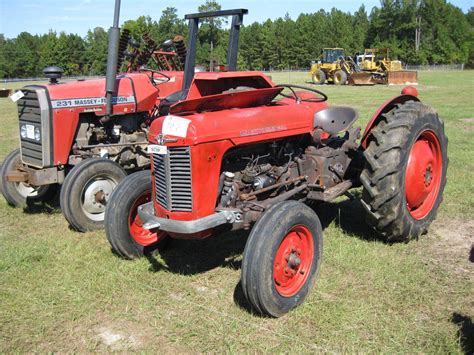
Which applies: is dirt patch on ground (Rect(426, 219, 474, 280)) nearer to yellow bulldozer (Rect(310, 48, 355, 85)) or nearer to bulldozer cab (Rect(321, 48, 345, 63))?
yellow bulldozer (Rect(310, 48, 355, 85))

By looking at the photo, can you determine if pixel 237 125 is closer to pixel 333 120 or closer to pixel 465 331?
pixel 333 120

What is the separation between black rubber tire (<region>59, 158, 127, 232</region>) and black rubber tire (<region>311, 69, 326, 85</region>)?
2599 cm

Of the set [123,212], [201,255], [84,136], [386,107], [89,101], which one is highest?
[386,107]

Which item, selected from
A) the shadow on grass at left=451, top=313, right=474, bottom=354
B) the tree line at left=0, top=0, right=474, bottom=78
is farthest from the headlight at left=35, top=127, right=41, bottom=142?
the tree line at left=0, top=0, right=474, bottom=78

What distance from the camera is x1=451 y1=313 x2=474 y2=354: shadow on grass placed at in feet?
9.45

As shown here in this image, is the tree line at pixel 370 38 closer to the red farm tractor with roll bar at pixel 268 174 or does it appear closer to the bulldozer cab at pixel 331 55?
the bulldozer cab at pixel 331 55

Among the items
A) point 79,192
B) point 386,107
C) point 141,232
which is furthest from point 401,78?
point 141,232

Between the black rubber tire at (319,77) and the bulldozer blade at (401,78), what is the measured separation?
394 centimetres

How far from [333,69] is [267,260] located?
1079 inches

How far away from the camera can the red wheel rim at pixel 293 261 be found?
336cm

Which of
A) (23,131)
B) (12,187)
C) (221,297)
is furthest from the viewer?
(12,187)

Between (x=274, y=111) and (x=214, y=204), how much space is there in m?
0.92

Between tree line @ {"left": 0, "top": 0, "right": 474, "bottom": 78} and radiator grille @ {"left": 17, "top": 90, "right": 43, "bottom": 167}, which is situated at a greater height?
tree line @ {"left": 0, "top": 0, "right": 474, "bottom": 78}

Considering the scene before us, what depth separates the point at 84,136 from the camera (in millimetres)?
5871
